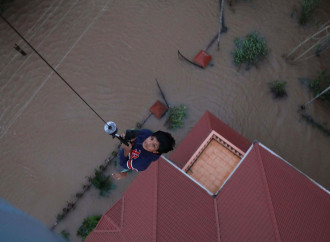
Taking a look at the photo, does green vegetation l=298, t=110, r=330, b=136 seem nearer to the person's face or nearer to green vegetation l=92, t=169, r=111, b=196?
the person's face

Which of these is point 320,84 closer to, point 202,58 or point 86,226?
point 202,58

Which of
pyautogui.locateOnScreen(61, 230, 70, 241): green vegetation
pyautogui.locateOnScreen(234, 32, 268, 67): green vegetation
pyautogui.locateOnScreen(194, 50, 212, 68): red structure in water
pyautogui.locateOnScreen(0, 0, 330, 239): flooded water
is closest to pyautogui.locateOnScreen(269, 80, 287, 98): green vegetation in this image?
pyautogui.locateOnScreen(0, 0, 330, 239): flooded water

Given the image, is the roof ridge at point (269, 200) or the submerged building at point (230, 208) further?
the submerged building at point (230, 208)

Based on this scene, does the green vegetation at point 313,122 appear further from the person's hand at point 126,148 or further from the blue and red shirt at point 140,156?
the person's hand at point 126,148

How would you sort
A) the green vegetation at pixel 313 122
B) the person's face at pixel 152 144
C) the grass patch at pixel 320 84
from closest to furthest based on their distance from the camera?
1. the person's face at pixel 152 144
2. the green vegetation at pixel 313 122
3. the grass patch at pixel 320 84

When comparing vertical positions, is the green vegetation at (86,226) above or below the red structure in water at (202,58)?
below

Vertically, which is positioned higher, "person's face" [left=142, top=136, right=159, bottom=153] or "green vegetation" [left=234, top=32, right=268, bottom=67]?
"green vegetation" [left=234, top=32, right=268, bottom=67]

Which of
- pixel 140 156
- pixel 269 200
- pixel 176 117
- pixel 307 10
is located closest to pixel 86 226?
pixel 140 156

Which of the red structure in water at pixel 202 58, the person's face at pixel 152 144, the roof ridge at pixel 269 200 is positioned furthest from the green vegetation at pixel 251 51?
the person's face at pixel 152 144
